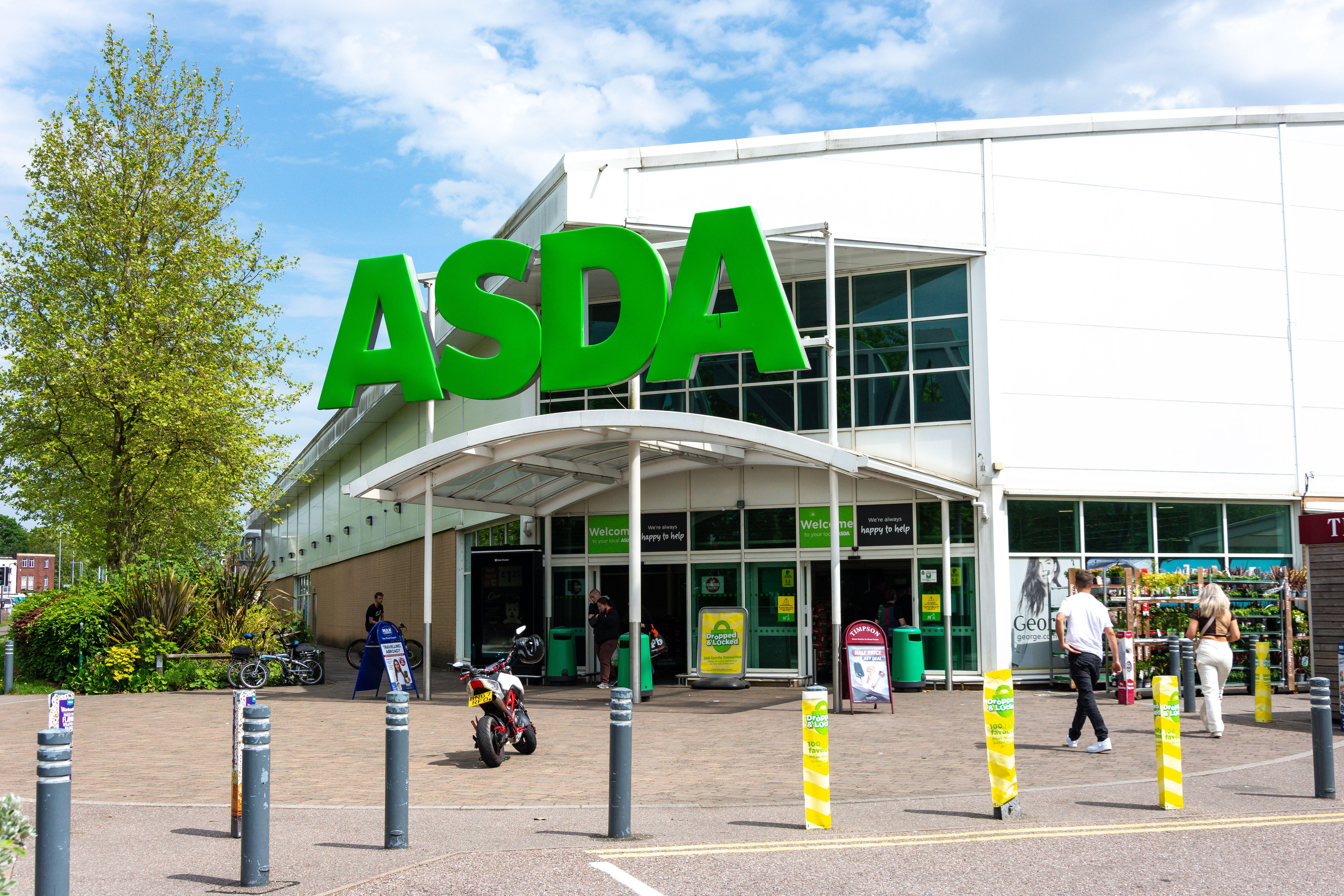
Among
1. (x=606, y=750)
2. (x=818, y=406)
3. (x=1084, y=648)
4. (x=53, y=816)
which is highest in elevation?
(x=818, y=406)

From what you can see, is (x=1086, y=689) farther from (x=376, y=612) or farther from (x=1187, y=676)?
(x=376, y=612)

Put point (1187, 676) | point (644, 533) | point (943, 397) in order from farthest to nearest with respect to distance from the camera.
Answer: point (644, 533), point (943, 397), point (1187, 676)

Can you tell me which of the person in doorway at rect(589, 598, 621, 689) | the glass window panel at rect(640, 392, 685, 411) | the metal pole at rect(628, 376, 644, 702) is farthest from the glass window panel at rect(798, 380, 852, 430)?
the person in doorway at rect(589, 598, 621, 689)

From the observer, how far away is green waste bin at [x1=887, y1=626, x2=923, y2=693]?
1867 cm

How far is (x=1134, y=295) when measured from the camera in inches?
783

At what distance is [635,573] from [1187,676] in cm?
755

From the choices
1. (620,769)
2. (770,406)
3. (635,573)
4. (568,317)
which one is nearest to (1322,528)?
(635,573)

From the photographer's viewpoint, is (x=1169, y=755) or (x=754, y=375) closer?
(x=1169, y=755)

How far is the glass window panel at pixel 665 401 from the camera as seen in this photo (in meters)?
21.3

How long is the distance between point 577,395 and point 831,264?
22.0ft

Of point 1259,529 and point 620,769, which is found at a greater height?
point 1259,529

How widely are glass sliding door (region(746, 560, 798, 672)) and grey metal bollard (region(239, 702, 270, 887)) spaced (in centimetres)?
1423

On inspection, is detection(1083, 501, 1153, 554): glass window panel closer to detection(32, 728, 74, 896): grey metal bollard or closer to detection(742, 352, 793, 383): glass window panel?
detection(742, 352, 793, 383): glass window panel

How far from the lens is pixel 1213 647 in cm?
1266
